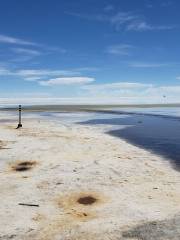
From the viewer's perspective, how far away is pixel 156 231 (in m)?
9.59

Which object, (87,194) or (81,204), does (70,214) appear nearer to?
(81,204)

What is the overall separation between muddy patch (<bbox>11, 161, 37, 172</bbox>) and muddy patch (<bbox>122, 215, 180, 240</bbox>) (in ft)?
26.3

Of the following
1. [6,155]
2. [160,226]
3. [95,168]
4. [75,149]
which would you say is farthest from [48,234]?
[75,149]

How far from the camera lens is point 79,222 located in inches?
406

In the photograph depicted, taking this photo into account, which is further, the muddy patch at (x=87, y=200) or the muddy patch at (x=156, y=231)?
the muddy patch at (x=87, y=200)

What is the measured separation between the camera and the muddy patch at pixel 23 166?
16.8m

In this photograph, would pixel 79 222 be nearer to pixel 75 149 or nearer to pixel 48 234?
pixel 48 234

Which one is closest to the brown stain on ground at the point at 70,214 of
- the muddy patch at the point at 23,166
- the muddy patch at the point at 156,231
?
the muddy patch at the point at 156,231

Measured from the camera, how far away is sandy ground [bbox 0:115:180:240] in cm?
977

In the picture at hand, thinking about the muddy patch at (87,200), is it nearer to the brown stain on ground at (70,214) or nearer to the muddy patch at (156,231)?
the brown stain on ground at (70,214)

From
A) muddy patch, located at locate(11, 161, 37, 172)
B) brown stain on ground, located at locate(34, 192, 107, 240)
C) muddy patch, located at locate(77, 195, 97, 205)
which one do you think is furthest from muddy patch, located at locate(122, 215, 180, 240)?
muddy patch, located at locate(11, 161, 37, 172)

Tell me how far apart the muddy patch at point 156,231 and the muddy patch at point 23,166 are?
26.3 ft

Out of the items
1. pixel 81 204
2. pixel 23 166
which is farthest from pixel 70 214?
pixel 23 166

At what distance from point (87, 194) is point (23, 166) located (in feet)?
17.6
